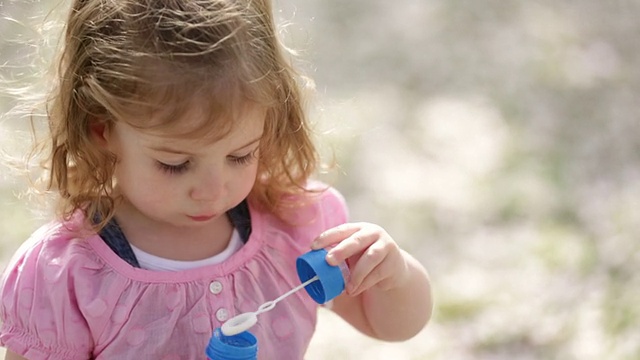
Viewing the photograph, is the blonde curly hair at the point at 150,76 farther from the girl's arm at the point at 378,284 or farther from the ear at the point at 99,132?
the girl's arm at the point at 378,284

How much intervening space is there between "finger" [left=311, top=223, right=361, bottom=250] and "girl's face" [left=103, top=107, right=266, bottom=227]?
133 mm

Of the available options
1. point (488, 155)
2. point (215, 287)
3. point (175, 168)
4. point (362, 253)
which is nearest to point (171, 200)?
point (175, 168)

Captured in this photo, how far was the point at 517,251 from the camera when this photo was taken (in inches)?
105

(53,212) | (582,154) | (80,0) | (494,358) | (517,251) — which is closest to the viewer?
(80,0)

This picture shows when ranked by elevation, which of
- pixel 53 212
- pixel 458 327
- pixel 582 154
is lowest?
pixel 458 327

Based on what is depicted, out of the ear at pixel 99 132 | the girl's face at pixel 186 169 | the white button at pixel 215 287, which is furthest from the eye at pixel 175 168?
the white button at pixel 215 287

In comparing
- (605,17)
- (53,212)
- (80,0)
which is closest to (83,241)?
(53,212)

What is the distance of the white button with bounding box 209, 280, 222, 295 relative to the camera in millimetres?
1573

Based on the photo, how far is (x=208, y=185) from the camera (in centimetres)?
146

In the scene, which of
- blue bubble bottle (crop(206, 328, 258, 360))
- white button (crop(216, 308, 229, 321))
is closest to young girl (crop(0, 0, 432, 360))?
white button (crop(216, 308, 229, 321))

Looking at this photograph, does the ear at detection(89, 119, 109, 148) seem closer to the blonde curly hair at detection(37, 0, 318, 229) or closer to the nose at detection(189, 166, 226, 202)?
the blonde curly hair at detection(37, 0, 318, 229)

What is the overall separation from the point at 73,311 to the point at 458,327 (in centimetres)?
122

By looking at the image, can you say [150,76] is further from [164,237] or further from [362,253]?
[362,253]

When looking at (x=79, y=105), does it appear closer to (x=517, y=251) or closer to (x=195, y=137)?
(x=195, y=137)
